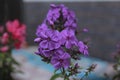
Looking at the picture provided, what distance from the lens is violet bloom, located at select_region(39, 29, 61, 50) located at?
63.2 inches

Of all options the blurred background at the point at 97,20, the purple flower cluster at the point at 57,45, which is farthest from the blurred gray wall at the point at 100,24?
the purple flower cluster at the point at 57,45

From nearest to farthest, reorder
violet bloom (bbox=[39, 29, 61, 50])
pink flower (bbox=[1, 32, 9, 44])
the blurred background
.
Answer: violet bloom (bbox=[39, 29, 61, 50])
pink flower (bbox=[1, 32, 9, 44])
the blurred background

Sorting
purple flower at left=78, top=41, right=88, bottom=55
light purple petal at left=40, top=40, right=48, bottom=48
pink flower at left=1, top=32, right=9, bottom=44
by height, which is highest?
light purple petal at left=40, top=40, right=48, bottom=48

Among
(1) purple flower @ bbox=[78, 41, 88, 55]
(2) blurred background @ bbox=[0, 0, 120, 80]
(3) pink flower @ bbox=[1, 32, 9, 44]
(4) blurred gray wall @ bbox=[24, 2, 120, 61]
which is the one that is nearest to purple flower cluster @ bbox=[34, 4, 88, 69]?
(1) purple flower @ bbox=[78, 41, 88, 55]

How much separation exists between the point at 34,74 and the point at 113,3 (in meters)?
1.49

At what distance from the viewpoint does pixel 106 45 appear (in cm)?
567

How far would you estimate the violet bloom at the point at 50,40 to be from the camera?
160 cm

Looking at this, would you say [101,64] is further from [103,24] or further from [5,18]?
[5,18]

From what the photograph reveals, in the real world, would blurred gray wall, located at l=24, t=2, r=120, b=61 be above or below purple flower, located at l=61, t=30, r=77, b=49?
below

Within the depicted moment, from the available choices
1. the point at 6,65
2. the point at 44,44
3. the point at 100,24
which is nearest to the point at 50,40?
the point at 44,44

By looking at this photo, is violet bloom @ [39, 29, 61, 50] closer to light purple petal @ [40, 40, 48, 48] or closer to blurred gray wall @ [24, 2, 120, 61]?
light purple petal @ [40, 40, 48, 48]

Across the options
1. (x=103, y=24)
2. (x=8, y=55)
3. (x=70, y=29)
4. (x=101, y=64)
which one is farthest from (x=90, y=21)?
(x=70, y=29)

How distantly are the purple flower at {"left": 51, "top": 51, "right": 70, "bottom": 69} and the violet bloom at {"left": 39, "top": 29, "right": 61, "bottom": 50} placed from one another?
0.11 feet

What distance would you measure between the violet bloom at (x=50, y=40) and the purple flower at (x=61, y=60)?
3 cm
